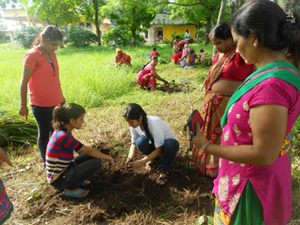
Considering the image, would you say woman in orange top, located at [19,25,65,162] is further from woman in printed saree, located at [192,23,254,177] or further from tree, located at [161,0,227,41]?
tree, located at [161,0,227,41]

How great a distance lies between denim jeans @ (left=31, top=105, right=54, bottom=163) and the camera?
10.1 ft

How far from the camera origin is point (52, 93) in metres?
3.09

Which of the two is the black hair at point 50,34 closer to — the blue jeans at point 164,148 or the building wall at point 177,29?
the blue jeans at point 164,148

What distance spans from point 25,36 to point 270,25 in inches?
1037

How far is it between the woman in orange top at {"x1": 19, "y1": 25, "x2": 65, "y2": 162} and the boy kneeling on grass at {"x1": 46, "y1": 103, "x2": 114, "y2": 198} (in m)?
0.44

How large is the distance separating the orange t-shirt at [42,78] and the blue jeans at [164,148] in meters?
0.97

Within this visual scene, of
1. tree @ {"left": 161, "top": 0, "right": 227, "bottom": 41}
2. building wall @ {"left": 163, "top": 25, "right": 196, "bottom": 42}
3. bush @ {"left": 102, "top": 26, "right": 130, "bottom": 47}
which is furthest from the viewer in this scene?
building wall @ {"left": 163, "top": 25, "right": 196, "bottom": 42}

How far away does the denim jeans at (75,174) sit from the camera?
276 centimetres

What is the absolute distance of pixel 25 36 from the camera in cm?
2455

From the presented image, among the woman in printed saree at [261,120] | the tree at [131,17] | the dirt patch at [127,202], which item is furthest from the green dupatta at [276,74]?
the tree at [131,17]

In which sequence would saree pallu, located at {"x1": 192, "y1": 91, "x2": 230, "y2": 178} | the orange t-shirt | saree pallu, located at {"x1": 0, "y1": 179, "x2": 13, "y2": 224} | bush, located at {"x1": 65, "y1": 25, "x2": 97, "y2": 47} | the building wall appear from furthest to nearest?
the building wall
bush, located at {"x1": 65, "y1": 25, "x2": 97, "y2": 47}
the orange t-shirt
saree pallu, located at {"x1": 192, "y1": 91, "x2": 230, "y2": 178}
saree pallu, located at {"x1": 0, "y1": 179, "x2": 13, "y2": 224}

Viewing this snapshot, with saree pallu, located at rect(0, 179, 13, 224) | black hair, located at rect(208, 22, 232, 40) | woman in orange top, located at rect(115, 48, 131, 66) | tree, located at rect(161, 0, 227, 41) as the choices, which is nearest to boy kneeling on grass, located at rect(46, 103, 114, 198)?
saree pallu, located at rect(0, 179, 13, 224)

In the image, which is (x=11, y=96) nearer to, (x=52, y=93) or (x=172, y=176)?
(x=52, y=93)

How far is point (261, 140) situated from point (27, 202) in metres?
2.46
